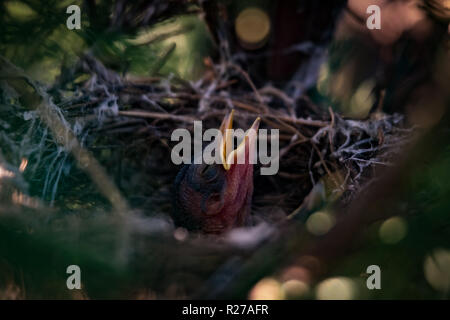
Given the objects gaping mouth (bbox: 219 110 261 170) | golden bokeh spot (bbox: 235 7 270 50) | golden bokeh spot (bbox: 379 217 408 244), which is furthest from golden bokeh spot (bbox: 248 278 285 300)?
golden bokeh spot (bbox: 235 7 270 50)

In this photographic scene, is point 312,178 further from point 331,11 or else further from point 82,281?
point 331,11

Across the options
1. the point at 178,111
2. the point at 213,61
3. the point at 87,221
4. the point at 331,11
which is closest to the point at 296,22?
the point at 331,11

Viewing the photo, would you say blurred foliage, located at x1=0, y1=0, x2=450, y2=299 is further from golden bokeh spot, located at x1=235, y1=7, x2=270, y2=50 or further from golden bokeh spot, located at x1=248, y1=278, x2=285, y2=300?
golden bokeh spot, located at x1=235, y1=7, x2=270, y2=50

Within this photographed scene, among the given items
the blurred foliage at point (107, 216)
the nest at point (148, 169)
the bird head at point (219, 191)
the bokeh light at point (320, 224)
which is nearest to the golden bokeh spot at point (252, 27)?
the nest at point (148, 169)

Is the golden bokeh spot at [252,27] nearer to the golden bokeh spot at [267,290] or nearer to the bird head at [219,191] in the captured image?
the bird head at [219,191]

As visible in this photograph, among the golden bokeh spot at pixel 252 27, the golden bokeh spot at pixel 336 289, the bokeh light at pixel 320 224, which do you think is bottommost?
the golden bokeh spot at pixel 336 289

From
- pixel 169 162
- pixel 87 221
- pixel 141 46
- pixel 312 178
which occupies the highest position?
pixel 141 46
